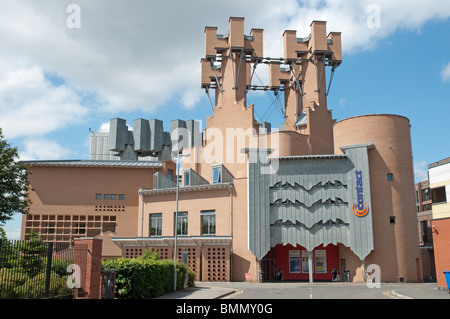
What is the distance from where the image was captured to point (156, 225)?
44.5m

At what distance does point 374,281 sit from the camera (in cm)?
3653

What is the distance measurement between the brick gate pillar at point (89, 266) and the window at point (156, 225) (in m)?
25.0

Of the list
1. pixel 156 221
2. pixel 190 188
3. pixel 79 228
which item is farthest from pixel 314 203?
pixel 79 228

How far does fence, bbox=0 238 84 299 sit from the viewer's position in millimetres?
15414

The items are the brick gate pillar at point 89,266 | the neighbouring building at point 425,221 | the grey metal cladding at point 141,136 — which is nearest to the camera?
the brick gate pillar at point 89,266

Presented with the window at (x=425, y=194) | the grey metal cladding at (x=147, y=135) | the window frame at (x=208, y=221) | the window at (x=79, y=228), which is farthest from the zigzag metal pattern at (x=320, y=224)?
the grey metal cladding at (x=147, y=135)

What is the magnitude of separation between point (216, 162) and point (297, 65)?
17.7 meters

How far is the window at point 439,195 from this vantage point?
3547 centimetres

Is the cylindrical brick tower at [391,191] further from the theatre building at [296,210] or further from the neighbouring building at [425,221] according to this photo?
the neighbouring building at [425,221]

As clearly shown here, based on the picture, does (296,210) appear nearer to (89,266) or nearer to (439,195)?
(439,195)

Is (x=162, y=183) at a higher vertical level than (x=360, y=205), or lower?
higher

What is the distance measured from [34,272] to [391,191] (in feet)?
100

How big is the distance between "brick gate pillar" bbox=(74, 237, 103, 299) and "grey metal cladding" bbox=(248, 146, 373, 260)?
68.7ft
